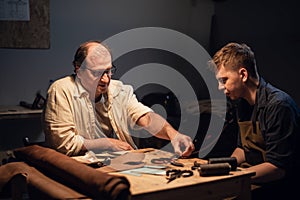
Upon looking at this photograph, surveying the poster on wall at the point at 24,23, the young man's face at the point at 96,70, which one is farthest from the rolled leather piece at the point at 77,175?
the poster on wall at the point at 24,23

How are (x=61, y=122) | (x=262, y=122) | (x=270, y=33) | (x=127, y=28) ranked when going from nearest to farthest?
(x=262, y=122)
(x=61, y=122)
(x=270, y=33)
(x=127, y=28)

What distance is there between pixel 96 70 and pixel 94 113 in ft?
0.87

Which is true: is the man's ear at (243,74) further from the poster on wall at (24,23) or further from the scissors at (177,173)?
the poster on wall at (24,23)

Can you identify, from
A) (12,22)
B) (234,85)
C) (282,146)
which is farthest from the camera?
(12,22)

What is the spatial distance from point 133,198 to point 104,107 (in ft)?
3.81

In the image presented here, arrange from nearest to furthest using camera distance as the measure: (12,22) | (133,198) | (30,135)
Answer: (133,198), (12,22), (30,135)

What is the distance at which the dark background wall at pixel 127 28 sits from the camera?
3.90 m

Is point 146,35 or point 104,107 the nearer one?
point 104,107

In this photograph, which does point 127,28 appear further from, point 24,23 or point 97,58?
point 97,58

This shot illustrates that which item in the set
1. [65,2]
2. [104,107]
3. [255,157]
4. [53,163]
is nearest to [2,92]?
[65,2]

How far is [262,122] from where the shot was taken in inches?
90.7

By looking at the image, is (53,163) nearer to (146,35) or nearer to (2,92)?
(2,92)

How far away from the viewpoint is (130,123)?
2861 mm

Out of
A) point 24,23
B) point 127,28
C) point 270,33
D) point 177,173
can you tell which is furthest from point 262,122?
point 127,28
